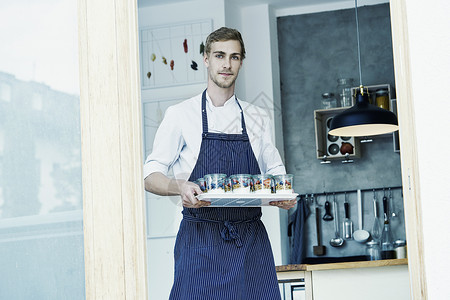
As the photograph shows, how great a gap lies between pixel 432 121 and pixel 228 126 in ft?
5.69

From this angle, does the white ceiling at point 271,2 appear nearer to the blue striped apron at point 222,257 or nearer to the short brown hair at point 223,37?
the short brown hair at point 223,37

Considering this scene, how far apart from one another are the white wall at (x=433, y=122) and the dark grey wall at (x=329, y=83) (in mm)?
4147

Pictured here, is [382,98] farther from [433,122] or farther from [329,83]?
[433,122]

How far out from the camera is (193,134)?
3.28 m

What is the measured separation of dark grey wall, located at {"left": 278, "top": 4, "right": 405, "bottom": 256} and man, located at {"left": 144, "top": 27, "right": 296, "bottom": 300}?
255 centimetres

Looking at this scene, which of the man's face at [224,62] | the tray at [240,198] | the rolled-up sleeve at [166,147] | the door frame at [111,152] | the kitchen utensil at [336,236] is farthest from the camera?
the kitchen utensil at [336,236]

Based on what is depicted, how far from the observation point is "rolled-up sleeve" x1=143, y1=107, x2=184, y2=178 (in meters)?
3.15

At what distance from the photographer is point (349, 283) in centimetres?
422

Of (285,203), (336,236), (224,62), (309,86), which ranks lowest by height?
(336,236)

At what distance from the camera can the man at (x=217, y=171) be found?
2.95m

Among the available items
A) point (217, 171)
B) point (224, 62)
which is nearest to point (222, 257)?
point (217, 171)

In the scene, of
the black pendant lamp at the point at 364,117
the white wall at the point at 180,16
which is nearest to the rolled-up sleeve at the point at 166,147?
the black pendant lamp at the point at 364,117

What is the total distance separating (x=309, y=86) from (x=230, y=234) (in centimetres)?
329

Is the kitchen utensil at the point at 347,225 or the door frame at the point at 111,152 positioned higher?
the door frame at the point at 111,152
